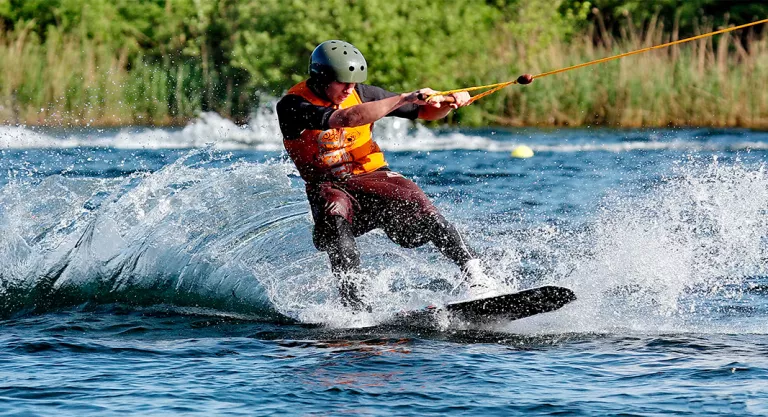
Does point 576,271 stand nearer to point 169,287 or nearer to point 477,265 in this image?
point 477,265

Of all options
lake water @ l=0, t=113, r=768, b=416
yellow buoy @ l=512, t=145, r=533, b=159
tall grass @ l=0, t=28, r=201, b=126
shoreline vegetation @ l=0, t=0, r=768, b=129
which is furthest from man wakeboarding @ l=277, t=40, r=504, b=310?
tall grass @ l=0, t=28, r=201, b=126

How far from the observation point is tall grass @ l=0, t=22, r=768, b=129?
20.9 m

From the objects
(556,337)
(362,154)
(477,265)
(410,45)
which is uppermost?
(410,45)

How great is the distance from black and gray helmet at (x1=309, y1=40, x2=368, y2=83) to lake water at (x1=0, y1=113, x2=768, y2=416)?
4.20 feet

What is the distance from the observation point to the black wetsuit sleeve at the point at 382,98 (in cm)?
722

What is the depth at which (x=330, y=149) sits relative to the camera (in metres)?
7.21

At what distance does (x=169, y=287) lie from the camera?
8.38 meters

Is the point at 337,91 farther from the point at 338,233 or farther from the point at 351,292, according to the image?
the point at 351,292

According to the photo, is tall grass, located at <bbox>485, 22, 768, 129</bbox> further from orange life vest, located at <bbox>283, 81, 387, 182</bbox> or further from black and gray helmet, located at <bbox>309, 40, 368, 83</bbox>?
black and gray helmet, located at <bbox>309, 40, 368, 83</bbox>

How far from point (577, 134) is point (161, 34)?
10193 millimetres

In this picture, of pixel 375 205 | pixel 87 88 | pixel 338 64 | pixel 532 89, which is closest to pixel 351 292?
pixel 375 205

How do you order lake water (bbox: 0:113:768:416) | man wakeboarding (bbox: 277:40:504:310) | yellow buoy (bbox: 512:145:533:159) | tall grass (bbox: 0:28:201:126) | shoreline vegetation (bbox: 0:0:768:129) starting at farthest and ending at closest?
tall grass (bbox: 0:28:201:126) < shoreline vegetation (bbox: 0:0:768:129) < yellow buoy (bbox: 512:145:533:159) < man wakeboarding (bbox: 277:40:504:310) < lake water (bbox: 0:113:768:416)

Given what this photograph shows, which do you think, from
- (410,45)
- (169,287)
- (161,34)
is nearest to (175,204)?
(169,287)

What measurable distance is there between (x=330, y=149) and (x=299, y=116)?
1.09 feet
